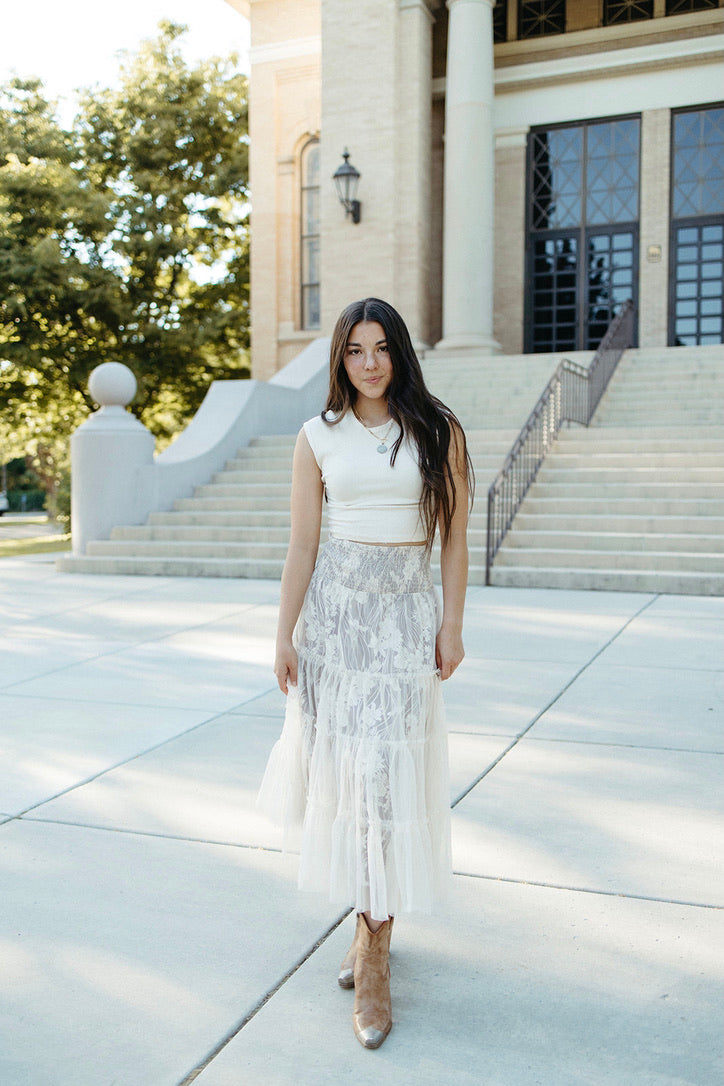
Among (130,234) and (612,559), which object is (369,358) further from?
(130,234)

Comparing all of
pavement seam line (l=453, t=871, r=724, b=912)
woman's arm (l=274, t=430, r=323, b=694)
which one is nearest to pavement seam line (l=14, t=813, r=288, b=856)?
pavement seam line (l=453, t=871, r=724, b=912)

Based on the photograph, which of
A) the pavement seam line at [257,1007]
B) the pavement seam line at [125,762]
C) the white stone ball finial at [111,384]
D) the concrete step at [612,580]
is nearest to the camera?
the pavement seam line at [257,1007]

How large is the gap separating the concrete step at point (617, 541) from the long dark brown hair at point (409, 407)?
8.02 metres

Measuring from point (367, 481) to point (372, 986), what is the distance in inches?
50.1

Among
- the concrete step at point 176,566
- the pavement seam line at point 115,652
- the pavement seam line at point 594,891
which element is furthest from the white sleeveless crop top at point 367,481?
the concrete step at point 176,566

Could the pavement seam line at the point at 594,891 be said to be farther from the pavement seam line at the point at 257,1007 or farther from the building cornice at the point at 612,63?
the building cornice at the point at 612,63

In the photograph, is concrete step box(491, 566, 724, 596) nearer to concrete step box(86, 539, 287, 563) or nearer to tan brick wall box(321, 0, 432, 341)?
concrete step box(86, 539, 287, 563)

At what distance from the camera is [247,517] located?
42.0 ft

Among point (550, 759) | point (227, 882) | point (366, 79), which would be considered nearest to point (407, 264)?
point (366, 79)

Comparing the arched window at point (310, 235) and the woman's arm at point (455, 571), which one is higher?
the arched window at point (310, 235)

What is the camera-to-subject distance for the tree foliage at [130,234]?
71.1ft

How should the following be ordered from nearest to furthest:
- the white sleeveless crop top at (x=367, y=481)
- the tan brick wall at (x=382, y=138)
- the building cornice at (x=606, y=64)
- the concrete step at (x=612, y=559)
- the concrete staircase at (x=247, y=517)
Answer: the white sleeveless crop top at (x=367, y=481) → the concrete step at (x=612, y=559) → the concrete staircase at (x=247, y=517) → the building cornice at (x=606, y=64) → the tan brick wall at (x=382, y=138)

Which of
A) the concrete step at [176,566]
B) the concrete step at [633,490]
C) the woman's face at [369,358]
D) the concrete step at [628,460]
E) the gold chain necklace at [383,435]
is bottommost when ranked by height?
the concrete step at [176,566]

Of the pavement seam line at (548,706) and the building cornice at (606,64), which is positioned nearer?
the pavement seam line at (548,706)
